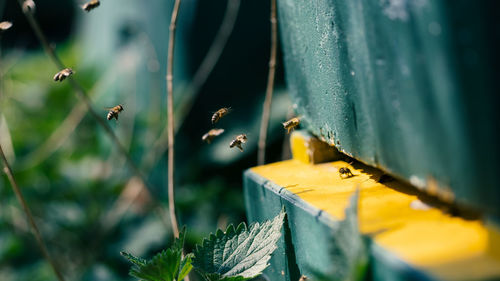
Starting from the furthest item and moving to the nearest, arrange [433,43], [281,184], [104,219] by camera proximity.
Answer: [104,219], [281,184], [433,43]

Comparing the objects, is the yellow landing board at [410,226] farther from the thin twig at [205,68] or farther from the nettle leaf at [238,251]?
the thin twig at [205,68]

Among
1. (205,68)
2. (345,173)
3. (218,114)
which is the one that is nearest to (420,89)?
(345,173)

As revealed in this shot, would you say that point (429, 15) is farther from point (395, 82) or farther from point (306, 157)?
point (306, 157)

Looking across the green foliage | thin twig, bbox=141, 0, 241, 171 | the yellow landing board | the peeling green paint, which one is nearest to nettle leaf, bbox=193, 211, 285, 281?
the green foliage

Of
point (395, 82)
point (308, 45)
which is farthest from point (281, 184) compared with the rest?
point (395, 82)

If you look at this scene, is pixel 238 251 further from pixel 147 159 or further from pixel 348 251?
pixel 147 159

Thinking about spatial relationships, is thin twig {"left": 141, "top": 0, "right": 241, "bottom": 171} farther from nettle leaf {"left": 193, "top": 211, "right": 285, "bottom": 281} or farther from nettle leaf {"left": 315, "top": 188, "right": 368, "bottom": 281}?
nettle leaf {"left": 315, "top": 188, "right": 368, "bottom": 281}

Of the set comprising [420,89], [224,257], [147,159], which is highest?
[420,89]
